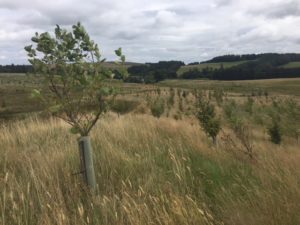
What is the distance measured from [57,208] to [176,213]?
1113 millimetres

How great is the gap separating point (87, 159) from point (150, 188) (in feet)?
2.47

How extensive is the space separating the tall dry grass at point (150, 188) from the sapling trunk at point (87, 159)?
0.11 metres

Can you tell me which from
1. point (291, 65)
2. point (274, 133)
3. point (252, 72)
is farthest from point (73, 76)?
point (291, 65)

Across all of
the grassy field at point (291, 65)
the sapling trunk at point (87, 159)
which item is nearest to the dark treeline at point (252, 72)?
the grassy field at point (291, 65)

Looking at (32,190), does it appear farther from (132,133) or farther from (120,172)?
(132,133)

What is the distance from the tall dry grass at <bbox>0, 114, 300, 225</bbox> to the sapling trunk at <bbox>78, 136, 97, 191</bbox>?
11 centimetres

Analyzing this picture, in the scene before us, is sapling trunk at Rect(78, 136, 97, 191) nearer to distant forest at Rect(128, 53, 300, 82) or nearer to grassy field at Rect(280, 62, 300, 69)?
distant forest at Rect(128, 53, 300, 82)

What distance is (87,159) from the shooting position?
4.02m

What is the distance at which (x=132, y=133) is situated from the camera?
7.27m

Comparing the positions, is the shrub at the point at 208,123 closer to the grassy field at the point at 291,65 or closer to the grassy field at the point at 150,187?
the grassy field at the point at 150,187

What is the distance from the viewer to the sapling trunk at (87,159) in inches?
155

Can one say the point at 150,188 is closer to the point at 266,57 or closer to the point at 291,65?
the point at 291,65

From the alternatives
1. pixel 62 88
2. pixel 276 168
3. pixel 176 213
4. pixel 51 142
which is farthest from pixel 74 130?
pixel 51 142

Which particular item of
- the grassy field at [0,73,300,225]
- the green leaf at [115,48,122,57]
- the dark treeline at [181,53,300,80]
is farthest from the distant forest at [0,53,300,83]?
the green leaf at [115,48,122,57]
